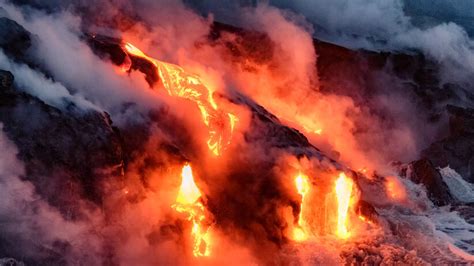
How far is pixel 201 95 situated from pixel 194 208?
337cm

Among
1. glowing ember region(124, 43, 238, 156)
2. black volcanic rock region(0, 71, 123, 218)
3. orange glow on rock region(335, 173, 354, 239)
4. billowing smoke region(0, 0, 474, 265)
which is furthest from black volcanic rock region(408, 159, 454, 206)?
black volcanic rock region(0, 71, 123, 218)

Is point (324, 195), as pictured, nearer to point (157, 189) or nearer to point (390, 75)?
point (157, 189)

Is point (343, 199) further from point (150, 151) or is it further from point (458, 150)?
point (458, 150)

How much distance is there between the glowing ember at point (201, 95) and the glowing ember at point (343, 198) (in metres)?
2.65

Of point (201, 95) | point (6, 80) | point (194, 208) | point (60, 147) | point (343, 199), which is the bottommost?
point (194, 208)

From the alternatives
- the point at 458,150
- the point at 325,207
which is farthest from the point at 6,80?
the point at 458,150

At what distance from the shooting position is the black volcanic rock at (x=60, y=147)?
10.1 m

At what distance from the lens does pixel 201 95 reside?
47.1 feet

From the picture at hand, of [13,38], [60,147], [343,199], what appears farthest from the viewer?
[343,199]

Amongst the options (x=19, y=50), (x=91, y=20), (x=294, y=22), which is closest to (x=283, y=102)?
(x=294, y=22)

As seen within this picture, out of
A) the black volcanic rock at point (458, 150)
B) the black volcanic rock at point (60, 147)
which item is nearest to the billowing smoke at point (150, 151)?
the black volcanic rock at point (60, 147)

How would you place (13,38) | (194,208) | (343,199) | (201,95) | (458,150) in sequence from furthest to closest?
1. (458,150)
2. (201,95)
3. (343,199)
4. (194,208)
5. (13,38)

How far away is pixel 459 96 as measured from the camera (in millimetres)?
25328

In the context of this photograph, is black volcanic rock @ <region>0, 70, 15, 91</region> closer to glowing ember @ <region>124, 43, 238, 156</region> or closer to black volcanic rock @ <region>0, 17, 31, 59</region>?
black volcanic rock @ <region>0, 17, 31, 59</region>
